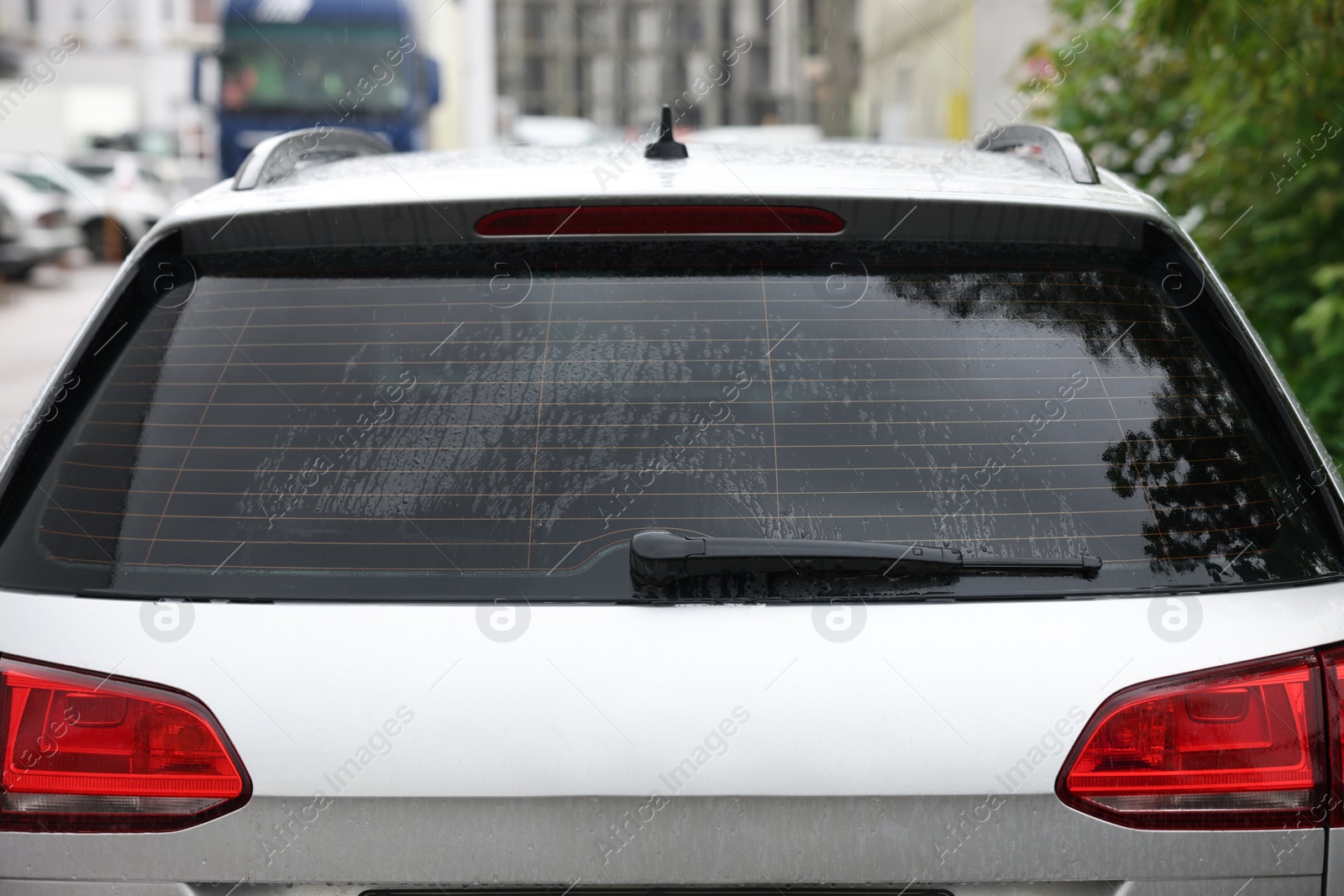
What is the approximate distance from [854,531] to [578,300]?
0.53 meters

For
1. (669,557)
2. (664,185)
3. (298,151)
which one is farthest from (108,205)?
(669,557)

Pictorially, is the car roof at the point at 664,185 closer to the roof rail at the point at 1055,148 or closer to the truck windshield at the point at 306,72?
the roof rail at the point at 1055,148

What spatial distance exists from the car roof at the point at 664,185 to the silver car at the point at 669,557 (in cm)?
1

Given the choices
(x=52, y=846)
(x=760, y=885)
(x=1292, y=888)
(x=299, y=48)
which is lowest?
(x=1292, y=888)

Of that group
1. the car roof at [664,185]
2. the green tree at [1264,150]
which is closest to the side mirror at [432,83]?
the green tree at [1264,150]

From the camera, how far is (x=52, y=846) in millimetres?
1639

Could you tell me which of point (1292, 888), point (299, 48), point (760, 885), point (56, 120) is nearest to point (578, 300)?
point (760, 885)

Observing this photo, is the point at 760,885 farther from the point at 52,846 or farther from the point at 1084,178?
the point at 1084,178

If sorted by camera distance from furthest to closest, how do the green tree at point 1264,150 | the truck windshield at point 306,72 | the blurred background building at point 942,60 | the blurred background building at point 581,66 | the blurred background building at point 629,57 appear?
the blurred background building at point 629,57
the blurred background building at point 942,60
the blurred background building at point 581,66
the truck windshield at point 306,72
the green tree at point 1264,150

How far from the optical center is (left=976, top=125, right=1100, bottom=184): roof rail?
2.26 m

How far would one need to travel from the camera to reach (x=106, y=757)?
64.9 inches

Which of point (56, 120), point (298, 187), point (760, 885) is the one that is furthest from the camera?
point (56, 120)

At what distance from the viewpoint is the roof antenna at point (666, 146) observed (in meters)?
2.26

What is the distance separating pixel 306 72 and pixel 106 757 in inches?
732
